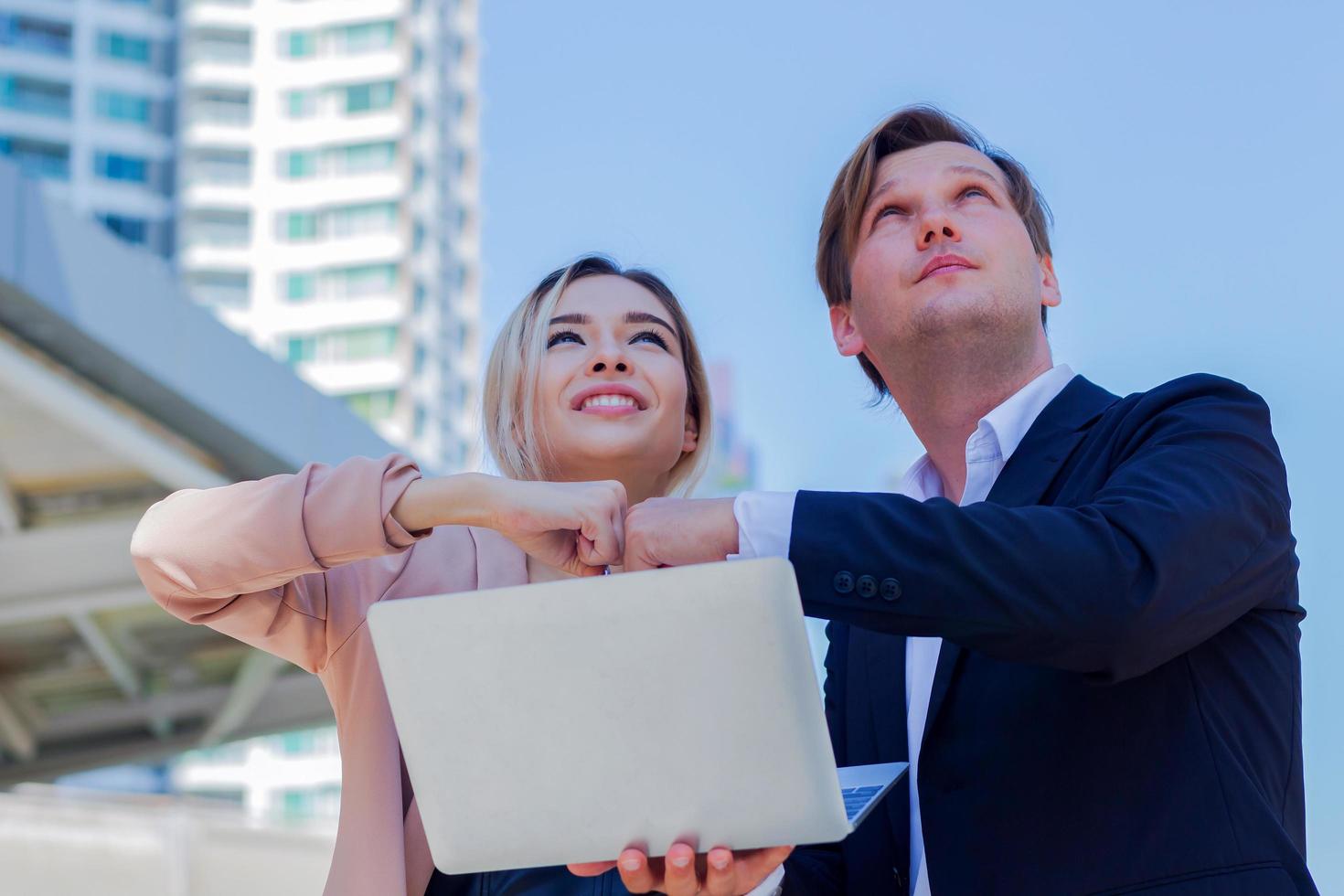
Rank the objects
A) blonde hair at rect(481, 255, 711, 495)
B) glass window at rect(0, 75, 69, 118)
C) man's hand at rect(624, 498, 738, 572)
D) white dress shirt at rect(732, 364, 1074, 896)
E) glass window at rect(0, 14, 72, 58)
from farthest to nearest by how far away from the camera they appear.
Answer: glass window at rect(0, 14, 72, 58), glass window at rect(0, 75, 69, 118), blonde hair at rect(481, 255, 711, 495), white dress shirt at rect(732, 364, 1074, 896), man's hand at rect(624, 498, 738, 572)

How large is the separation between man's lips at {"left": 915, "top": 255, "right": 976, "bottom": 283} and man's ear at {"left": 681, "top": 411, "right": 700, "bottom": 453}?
674mm

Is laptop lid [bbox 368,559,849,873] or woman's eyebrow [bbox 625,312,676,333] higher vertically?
woman's eyebrow [bbox 625,312,676,333]

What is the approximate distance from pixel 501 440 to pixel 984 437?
0.99 metres

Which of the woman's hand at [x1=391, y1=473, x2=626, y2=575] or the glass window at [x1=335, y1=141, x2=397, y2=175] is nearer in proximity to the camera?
the woman's hand at [x1=391, y1=473, x2=626, y2=575]

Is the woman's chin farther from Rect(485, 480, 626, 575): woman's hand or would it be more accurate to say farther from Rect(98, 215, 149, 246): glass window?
Rect(98, 215, 149, 246): glass window

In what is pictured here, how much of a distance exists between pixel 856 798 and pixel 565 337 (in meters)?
1.44

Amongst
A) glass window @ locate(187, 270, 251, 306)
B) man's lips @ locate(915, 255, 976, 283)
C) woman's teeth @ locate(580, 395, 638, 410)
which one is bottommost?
glass window @ locate(187, 270, 251, 306)

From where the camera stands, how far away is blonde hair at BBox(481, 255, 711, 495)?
288cm

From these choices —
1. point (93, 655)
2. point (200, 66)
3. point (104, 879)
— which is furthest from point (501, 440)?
point (200, 66)

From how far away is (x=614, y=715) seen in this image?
1636mm

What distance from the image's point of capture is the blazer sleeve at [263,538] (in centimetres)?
213

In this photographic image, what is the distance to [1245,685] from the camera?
206cm

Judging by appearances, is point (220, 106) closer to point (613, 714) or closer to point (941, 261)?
point (941, 261)

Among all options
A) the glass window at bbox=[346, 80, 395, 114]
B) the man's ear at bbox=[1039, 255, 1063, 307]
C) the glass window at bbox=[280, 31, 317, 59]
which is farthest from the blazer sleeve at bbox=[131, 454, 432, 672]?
the glass window at bbox=[280, 31, 317, 59]
